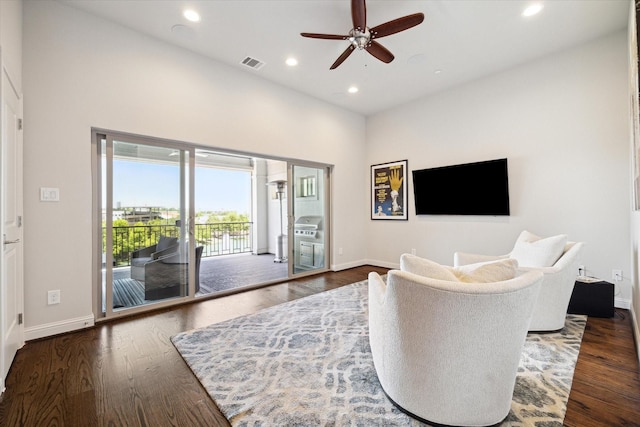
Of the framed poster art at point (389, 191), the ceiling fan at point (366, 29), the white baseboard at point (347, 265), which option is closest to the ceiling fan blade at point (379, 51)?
the ceiling fan at point (366, 29)

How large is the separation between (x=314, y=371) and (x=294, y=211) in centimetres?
329

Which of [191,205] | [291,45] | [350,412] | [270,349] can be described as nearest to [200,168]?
[191,205]

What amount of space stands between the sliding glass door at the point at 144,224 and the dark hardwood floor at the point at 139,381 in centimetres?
50

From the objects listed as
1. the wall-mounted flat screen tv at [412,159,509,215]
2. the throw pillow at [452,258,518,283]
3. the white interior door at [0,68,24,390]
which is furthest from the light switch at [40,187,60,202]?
the wall-mounted flat screen tv at [412,159,509,215]

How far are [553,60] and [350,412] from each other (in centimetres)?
485

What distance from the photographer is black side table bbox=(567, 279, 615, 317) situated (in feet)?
9.57

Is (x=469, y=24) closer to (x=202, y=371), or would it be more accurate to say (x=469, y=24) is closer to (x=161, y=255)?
(x=202, y=371)

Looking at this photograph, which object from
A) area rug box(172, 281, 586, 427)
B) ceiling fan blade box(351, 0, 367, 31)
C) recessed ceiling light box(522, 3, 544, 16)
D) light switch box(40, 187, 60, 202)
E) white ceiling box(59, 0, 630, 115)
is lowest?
area rug box(172, 281, 586, 427)

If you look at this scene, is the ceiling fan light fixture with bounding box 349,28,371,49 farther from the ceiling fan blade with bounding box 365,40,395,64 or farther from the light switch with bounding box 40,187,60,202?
the light switch with bounding box 40,187,60,202

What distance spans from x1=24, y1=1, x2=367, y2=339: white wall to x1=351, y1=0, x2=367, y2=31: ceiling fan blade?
216 cm

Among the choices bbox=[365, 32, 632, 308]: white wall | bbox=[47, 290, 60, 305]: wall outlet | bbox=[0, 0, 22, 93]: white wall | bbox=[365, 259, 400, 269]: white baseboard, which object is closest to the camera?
bbox=[0, 0, 22, 93]: white wall

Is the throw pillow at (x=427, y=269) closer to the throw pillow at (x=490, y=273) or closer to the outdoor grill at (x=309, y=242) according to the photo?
the throw pillow at (x=490, y=273)

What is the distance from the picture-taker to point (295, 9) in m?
2.84

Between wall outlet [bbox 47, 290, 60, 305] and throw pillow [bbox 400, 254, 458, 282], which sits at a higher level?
throw pillow [bbox 400, 254, 458, 282]
